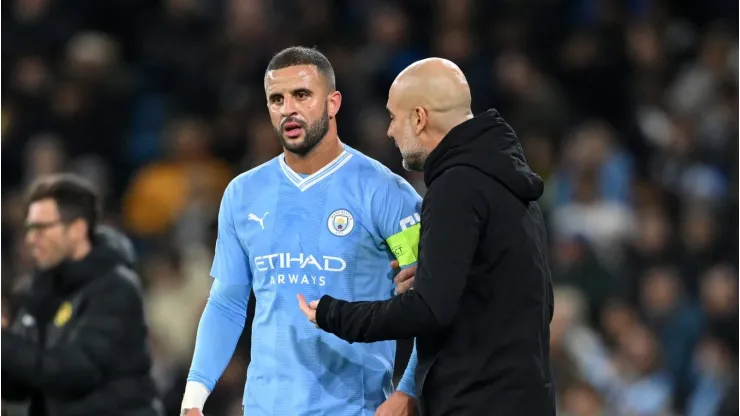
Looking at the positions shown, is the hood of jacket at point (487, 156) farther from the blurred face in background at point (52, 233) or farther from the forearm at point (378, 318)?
the blurred face in background at point (52, 233)

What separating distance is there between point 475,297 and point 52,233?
8.18ft

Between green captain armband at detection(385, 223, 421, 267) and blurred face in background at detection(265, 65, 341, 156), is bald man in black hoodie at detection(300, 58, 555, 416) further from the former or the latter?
blurred face in background at detection(265, 65, 341, 156)

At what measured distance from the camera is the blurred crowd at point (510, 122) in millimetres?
9289

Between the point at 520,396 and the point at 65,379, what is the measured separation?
2311 millimetres

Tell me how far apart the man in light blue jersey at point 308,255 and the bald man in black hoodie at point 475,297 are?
35 cm

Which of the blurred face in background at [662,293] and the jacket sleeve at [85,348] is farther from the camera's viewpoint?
the blurred face in background at [662,293]

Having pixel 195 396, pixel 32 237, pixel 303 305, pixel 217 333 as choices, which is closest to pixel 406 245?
pixel 303 305

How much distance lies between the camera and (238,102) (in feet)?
35.1

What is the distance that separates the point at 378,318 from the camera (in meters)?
3.70

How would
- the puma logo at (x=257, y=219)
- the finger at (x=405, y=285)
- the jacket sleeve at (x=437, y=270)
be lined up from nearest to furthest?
1. the jacket sleeve at (x=437, y=270)
2. the finger at (x=405, y=285)
3. the puma logo at (x=257, y=219)

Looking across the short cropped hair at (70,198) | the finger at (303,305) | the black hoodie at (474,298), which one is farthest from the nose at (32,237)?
the black hoodie at (474,298)

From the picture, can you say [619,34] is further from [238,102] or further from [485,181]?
[485,181]

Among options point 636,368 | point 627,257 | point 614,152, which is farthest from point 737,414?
point 614,152

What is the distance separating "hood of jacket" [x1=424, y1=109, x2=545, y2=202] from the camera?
149 inches
